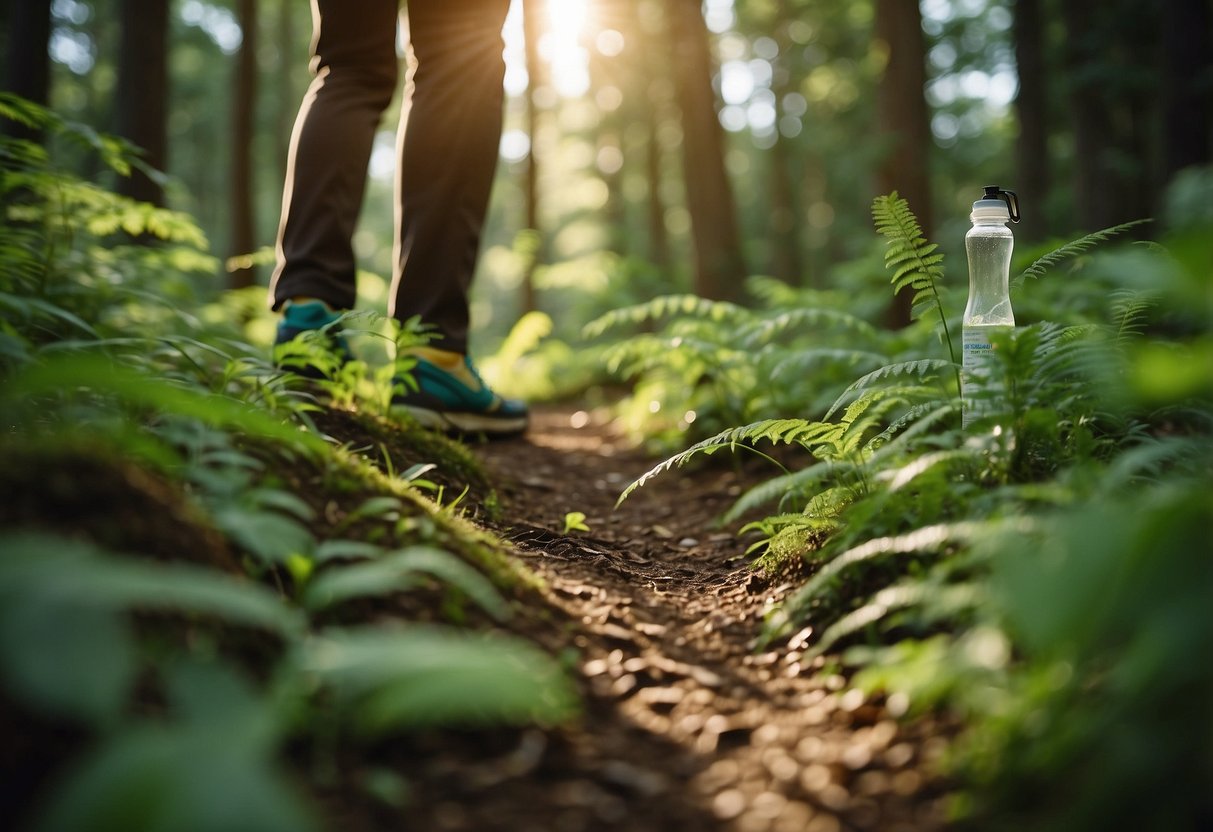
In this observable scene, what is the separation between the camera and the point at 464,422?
357cm

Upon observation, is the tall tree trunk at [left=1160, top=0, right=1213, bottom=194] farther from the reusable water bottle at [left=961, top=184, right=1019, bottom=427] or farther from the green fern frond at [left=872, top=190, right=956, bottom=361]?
the green fern frond at [left=872, top=190, right=956, bottom=361]

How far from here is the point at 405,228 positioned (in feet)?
10.5

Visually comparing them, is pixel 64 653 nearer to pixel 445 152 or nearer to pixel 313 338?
pixel 313 338

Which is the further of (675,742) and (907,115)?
(907,115)

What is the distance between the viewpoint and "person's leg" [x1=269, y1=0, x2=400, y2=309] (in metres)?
2.97

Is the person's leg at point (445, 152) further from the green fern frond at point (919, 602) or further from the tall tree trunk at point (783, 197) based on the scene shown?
the tall tree trunk at point (783, 197)

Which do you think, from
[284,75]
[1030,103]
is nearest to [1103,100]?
[1030,103]

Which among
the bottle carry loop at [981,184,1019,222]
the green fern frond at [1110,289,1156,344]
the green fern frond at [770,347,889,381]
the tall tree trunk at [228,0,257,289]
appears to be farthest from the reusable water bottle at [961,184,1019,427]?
the tall tree trunk at [228,0,257,289]

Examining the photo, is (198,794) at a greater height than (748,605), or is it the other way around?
(198,794)

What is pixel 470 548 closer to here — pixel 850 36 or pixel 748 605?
pixel 748 605

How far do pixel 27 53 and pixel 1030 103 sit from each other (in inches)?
501

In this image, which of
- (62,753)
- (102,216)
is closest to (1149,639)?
(62,753)

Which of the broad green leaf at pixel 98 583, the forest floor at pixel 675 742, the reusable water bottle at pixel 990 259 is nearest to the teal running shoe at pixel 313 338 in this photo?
the forest floor at pixel 675 742

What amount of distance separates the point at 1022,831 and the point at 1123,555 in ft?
1.34
